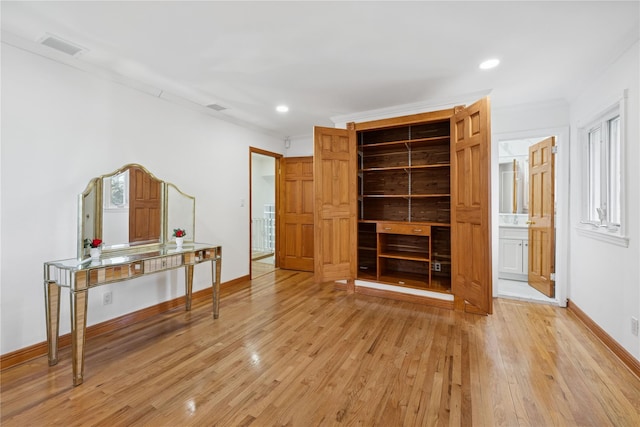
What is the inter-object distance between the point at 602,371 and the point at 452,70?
2815mm

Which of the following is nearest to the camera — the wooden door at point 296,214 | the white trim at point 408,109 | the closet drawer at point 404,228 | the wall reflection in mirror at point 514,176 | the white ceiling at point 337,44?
the white ceiling at point 337,44

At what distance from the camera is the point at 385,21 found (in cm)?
208

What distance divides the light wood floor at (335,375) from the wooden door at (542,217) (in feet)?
2.80

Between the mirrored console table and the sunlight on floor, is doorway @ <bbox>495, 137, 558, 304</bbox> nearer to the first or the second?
the sunlight on floor

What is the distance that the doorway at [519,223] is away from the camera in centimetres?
380

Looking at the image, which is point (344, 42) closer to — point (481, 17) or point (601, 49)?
point (481, 17)

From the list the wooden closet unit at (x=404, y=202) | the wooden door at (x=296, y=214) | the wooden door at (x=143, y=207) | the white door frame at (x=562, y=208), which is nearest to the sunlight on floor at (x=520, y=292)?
the white door frame at (x=562, y=208)

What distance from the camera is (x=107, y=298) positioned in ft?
→ 9.37

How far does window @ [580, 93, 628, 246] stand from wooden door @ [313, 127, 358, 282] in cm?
257

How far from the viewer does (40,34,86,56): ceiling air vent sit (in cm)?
223

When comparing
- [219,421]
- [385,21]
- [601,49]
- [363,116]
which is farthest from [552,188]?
[219,421]

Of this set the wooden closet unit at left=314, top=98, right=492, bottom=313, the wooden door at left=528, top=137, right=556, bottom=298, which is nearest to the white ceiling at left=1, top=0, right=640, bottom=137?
the wooden closet unit at left=314, top=98, right=492, bottom=313

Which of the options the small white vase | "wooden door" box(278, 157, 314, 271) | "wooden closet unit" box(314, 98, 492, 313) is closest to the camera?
the small white vase

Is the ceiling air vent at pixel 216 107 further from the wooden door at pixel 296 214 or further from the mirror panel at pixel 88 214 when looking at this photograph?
the wooden door at pixel 296 214
